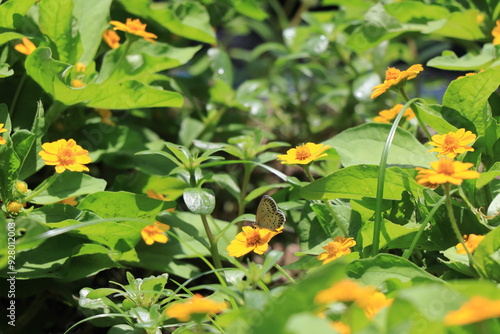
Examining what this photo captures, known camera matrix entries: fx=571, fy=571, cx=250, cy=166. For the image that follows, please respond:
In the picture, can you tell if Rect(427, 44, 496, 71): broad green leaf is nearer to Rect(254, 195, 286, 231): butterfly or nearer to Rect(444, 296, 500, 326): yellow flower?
Rect(254, 195, 286, 231): butterfly

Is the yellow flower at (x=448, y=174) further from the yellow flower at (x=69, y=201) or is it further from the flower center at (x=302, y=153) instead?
the yellow flower at (x=69, y=201)

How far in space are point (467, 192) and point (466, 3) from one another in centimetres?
86

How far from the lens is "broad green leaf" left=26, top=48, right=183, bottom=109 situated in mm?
1285

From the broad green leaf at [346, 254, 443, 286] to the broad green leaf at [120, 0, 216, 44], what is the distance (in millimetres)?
A: 947

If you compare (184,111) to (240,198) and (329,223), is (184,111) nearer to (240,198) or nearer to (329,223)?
(240,198)

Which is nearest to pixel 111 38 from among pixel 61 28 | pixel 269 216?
pixel 61 28

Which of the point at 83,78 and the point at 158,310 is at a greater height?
the point at 83,78

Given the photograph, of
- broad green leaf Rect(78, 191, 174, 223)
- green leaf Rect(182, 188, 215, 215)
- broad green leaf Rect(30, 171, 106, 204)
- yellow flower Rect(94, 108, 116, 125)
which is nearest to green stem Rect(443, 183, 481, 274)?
green leaf Rect(182, 188, 215, 215)

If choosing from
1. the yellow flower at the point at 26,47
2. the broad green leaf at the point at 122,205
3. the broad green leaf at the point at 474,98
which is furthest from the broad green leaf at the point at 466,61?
the yellow flower at the point at 26,47

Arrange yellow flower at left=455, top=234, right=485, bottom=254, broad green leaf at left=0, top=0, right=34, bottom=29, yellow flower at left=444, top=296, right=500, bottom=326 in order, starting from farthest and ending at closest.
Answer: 1. broad green leaf at left=0, top=0, right=34, bottom=29
2. yellow flower at left=455, top=234, right=485, bottom=254
3. yellow flower at left=444, top=296, right=500, bottom=326

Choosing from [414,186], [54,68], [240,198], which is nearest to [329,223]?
[414,186]

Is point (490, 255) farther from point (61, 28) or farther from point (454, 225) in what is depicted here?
point (61, 28)

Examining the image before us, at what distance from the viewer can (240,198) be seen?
57.9 inches

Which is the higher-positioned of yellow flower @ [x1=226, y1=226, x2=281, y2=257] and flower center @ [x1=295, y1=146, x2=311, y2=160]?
flower center @ [x1=295, y1=146, x2=311, y2=160]
